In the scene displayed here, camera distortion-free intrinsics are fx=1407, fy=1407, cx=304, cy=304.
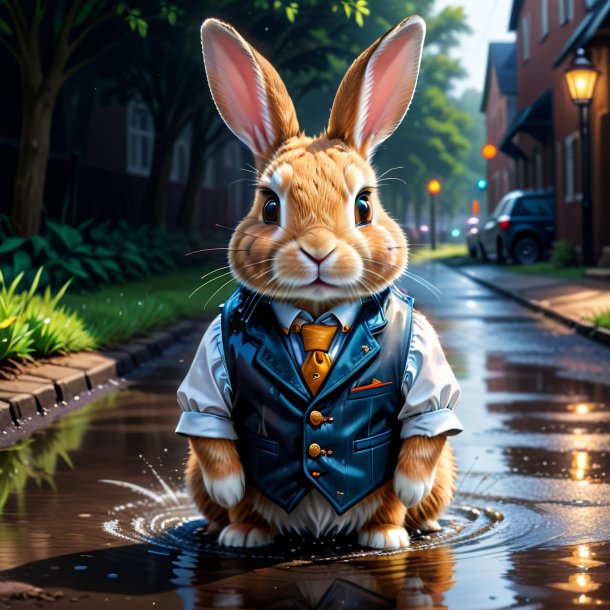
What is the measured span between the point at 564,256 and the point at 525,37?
17023 mm

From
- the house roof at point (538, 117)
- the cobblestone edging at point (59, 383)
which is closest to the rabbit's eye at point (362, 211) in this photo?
the cobblestone edging at point (59, 383)

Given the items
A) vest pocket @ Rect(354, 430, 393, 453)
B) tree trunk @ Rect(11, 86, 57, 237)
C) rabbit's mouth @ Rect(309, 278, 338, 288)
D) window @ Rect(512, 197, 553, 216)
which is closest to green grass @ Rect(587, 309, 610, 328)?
tree trunk @ Rect(11, 86, 57, 237)

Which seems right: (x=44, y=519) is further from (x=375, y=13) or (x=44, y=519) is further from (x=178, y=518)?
(x=375, y=13)

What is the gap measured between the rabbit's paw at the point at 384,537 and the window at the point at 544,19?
1397 inches

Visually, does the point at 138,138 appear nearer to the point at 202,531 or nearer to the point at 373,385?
the point at 202,531

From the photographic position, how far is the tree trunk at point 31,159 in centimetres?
1884

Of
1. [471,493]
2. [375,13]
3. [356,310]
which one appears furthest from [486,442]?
[375,13]

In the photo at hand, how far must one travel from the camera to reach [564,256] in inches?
1166

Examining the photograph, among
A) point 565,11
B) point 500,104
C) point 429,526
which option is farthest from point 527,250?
point 429,526

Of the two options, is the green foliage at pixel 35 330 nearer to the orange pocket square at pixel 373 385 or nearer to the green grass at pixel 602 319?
the orange pocket square at pixel 373 385

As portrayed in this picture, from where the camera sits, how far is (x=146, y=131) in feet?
126

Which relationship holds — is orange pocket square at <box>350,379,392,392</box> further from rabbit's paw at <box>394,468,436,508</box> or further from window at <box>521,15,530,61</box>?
window at <box>521,15,530,61</box>

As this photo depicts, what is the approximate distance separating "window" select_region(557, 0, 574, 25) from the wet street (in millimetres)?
25686

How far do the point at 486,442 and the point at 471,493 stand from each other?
1.65 meters
